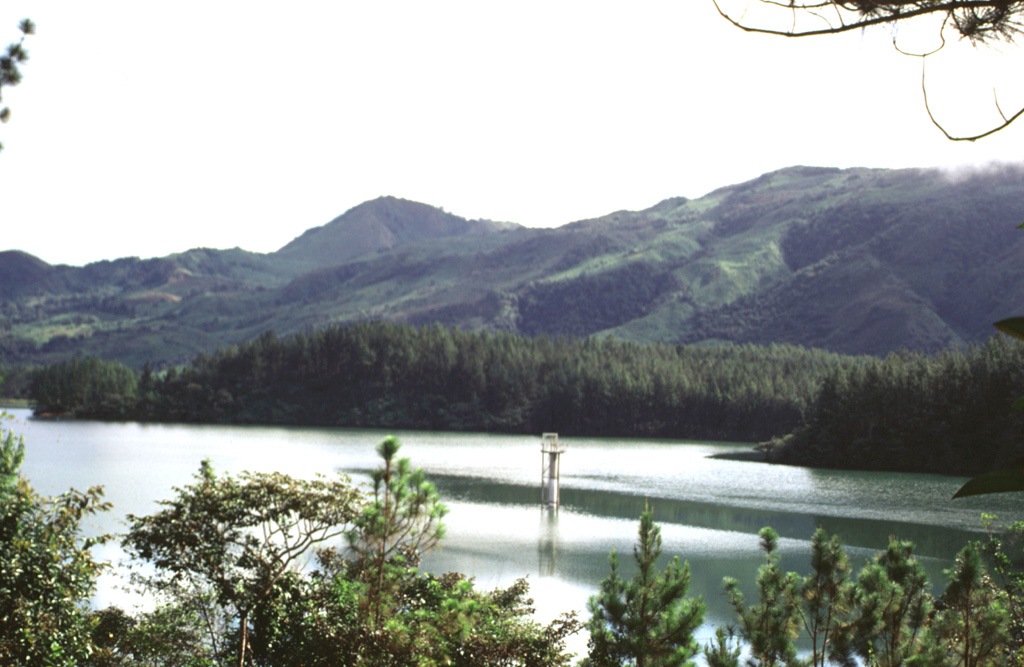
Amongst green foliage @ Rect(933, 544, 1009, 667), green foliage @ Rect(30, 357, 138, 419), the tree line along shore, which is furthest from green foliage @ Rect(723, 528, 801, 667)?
green foliage @ Rect(30, 357, 138, 419)

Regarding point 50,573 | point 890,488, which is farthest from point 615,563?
point 890,488

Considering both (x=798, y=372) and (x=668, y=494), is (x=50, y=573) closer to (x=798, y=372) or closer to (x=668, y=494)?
(x=668, y=494)

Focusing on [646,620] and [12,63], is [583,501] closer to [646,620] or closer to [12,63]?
[646,620]

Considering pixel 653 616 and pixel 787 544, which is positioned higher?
pixel 653 616

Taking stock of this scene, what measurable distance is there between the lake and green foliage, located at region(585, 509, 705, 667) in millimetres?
7284

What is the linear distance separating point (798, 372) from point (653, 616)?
102070 mm

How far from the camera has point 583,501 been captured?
138 ft

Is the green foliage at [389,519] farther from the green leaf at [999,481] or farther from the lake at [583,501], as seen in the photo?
the green leaf at [999,481]

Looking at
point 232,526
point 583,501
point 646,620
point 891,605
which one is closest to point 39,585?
point 232,526

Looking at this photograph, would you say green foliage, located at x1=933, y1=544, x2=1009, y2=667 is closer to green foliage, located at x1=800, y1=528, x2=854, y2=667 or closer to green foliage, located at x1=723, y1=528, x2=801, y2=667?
green foliage, located at x1=800, y1=528, x2=854, y2=667

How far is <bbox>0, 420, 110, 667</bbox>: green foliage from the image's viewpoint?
8406mm

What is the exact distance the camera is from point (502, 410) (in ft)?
360

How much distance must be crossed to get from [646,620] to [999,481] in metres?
8.62

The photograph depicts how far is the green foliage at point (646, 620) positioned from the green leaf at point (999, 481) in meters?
8.19
